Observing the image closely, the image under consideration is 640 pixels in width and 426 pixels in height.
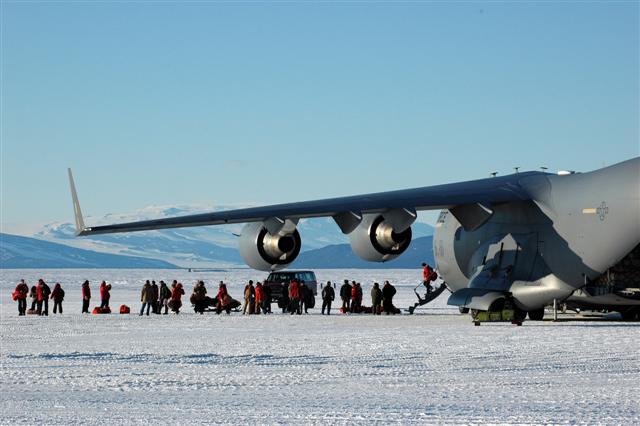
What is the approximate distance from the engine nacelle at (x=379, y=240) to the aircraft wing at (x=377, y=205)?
4.03ft

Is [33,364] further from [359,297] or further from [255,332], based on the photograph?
[359,297]

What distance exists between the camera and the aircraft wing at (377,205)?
2894cm

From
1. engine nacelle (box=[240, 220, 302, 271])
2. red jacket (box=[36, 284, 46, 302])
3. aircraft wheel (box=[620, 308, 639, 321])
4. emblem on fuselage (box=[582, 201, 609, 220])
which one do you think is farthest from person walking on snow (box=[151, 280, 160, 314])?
emblem on fuselage (box=[582, 201, 609, 220])

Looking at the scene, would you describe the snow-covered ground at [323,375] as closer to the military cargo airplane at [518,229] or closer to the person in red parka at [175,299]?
the military cargo airplane at [518,229]

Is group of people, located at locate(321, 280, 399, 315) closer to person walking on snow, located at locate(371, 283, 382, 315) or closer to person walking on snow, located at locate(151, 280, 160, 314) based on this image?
person walking on snow, located at locate(371, 283, 382, 315)

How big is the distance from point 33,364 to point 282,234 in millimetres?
12305

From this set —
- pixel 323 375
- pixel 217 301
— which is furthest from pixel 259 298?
pixel 323 375

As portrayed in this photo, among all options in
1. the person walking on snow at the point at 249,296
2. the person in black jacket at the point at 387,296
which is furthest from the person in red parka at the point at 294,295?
the person in black jacket at the point at 387,296

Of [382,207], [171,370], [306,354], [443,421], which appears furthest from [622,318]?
[443,421]

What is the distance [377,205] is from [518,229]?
14.0ft

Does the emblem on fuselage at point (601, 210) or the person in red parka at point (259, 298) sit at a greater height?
the emblem on fuselage at point (601, 210)

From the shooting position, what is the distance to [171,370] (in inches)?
696

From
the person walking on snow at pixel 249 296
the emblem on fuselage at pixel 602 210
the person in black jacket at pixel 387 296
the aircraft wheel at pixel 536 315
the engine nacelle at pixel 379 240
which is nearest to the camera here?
the emblem on fuselage at pixel 602 210

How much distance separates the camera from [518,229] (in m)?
30.5
